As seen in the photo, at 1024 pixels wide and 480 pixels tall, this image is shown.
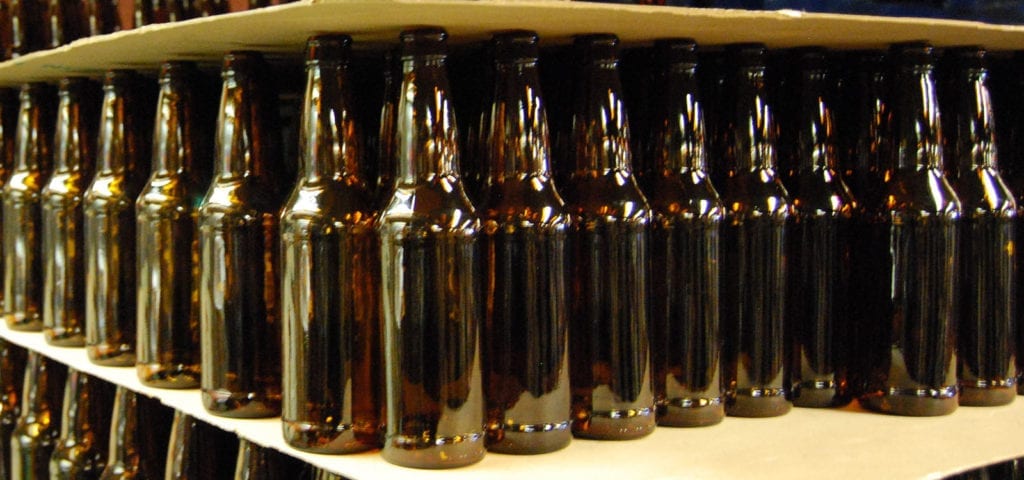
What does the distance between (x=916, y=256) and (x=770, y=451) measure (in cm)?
33

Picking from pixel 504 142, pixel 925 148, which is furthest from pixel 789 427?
pixel 504 142

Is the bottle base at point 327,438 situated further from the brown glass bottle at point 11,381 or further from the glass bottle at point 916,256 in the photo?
the brown glass bottle at point 11,381

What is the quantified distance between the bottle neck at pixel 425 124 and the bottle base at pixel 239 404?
14.2 inches

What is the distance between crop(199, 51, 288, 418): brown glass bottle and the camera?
3.82ft

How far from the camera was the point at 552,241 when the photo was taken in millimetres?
1008

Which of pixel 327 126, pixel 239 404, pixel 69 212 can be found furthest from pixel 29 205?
pixel 327 126

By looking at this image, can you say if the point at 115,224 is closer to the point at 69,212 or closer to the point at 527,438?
the point at 69,212

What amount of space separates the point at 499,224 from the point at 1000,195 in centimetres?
68

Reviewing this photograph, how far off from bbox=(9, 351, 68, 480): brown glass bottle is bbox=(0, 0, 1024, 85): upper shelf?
0.68 m

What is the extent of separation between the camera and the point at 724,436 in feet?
3.66

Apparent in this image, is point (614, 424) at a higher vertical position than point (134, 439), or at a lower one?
higher

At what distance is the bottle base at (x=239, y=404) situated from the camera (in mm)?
1162

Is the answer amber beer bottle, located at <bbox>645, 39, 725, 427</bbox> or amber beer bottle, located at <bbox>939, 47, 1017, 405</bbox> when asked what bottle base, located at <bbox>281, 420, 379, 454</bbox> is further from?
amber beer bottle, located at <bbox>939, 47, 1017, 405</bbox>

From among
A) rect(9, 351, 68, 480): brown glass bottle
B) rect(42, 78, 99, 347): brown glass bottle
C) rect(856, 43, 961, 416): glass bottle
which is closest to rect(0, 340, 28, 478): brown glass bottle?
rect(9, 351, 68, 480): brown glass bottle
